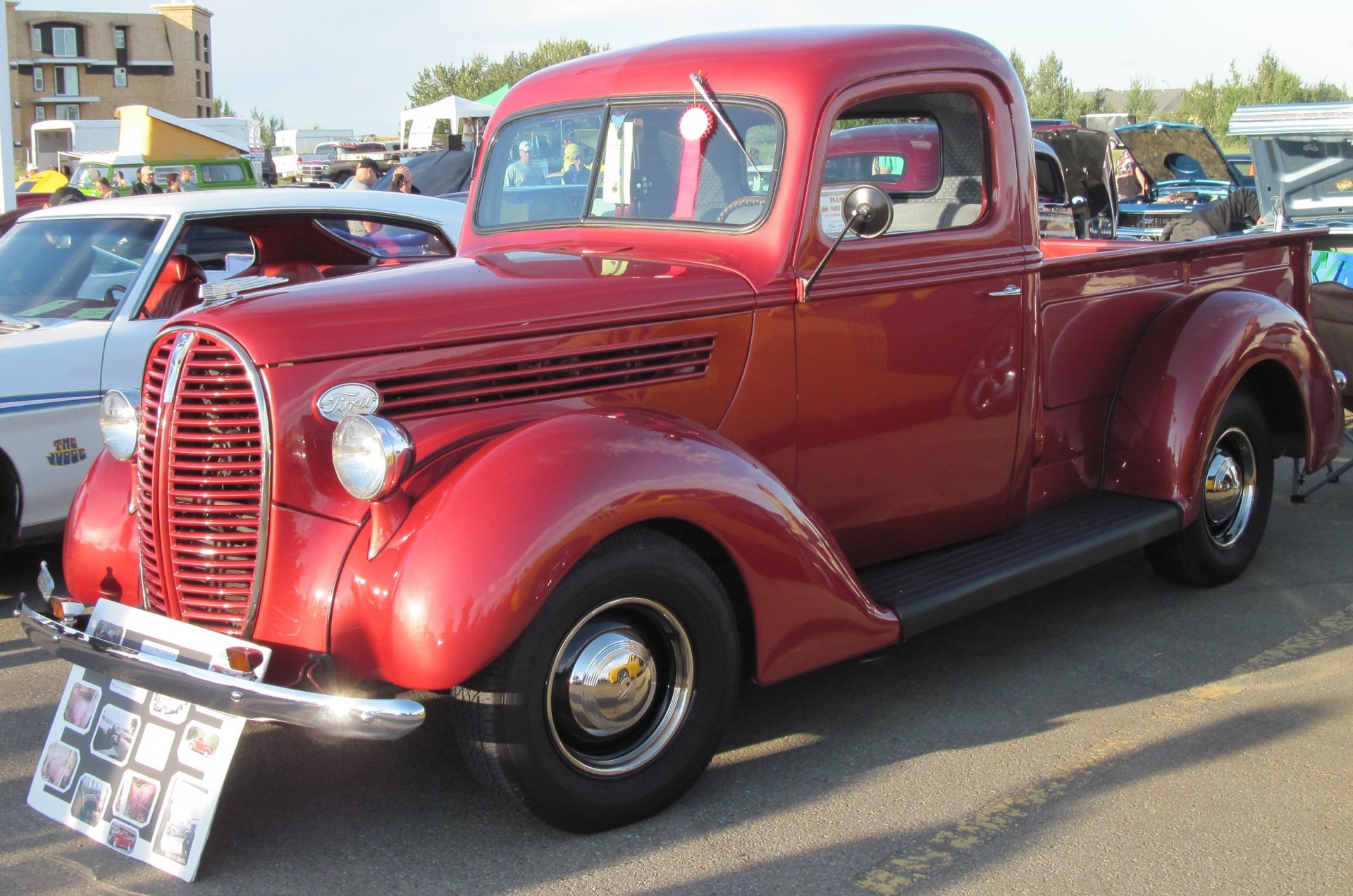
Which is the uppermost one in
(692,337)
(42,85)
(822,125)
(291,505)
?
(42,85)

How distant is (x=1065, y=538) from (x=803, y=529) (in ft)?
4.30

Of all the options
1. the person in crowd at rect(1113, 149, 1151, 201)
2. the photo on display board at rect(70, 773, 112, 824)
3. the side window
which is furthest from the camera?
the person in crowd at rect(1113, 149, 1151, 201)

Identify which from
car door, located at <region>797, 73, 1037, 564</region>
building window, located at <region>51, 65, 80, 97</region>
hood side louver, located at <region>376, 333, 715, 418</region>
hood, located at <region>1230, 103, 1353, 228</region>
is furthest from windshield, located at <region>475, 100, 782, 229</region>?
building window, located at <region>51, 65, 80, 97</region>

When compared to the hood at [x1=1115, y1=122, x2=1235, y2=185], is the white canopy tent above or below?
above

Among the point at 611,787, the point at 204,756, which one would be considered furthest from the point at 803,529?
the point at 204,756

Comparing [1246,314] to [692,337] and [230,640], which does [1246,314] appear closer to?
[692,337]

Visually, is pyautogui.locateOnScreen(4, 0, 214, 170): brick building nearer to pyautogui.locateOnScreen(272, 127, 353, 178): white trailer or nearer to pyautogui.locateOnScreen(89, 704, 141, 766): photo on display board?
pyautogui.locateOnScreen(272, 127, 353, 178): white trailer

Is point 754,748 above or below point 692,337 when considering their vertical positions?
below

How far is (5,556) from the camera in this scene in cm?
539

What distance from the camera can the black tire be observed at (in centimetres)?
263

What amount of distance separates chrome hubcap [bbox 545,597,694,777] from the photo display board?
677 millimetres

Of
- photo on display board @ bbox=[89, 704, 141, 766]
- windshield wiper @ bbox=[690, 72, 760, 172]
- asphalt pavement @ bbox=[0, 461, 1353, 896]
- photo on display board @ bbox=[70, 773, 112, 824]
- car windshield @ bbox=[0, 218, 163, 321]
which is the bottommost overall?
asphalt pavement @ bbox=[0, 461, 1353, 896]

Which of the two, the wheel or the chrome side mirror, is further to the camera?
the wheel

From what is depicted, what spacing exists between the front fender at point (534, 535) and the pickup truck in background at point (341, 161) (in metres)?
27.3
